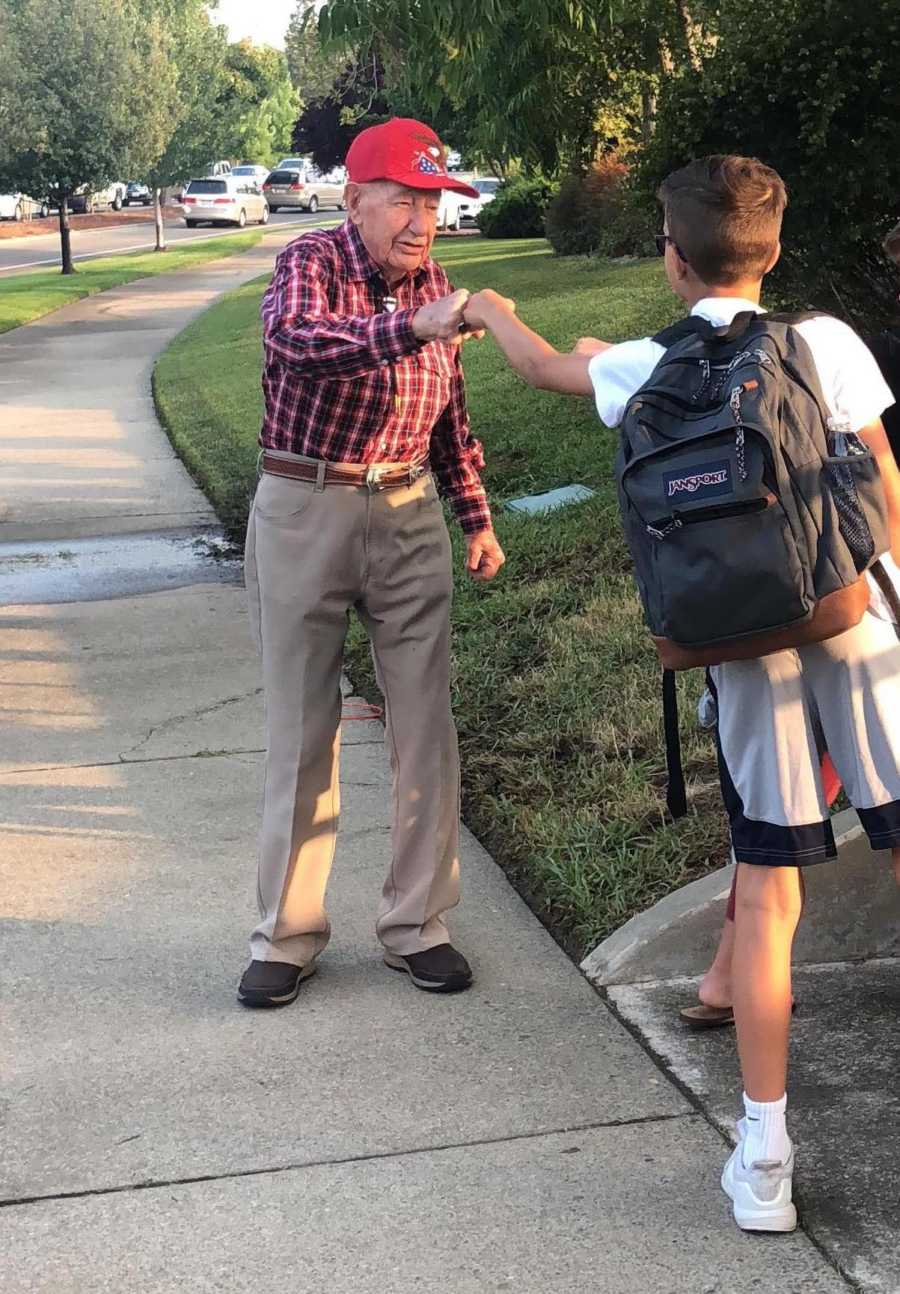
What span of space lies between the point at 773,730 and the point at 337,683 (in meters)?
1.37

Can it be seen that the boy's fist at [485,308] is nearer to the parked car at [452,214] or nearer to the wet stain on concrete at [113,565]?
the wet stain on concrete at [113,565]

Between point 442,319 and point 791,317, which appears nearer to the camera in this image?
point 791,317

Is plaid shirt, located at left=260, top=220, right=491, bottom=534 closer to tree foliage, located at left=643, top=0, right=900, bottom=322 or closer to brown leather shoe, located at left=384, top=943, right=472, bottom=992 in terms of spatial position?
brown leather shoe, located at left=384, top=943, right=472, bottom=992

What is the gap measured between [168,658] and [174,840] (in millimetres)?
2168

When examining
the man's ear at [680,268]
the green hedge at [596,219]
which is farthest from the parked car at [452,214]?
the man's ear at [680,268]

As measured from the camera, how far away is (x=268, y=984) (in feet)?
13.0

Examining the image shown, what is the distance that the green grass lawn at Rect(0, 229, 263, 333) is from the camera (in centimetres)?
2566

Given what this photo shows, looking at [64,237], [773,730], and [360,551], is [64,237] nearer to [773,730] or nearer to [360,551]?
[360,551]

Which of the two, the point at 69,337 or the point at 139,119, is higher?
the point at 139,119

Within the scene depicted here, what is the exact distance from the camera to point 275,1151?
129 inches

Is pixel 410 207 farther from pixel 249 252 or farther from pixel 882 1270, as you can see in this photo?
pixel 249 252

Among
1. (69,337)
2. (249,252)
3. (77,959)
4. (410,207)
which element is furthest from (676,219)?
(249,252)

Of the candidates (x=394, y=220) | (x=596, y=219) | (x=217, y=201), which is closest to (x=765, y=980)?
(x=394, y=220)

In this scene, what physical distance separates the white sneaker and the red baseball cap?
214 cm
